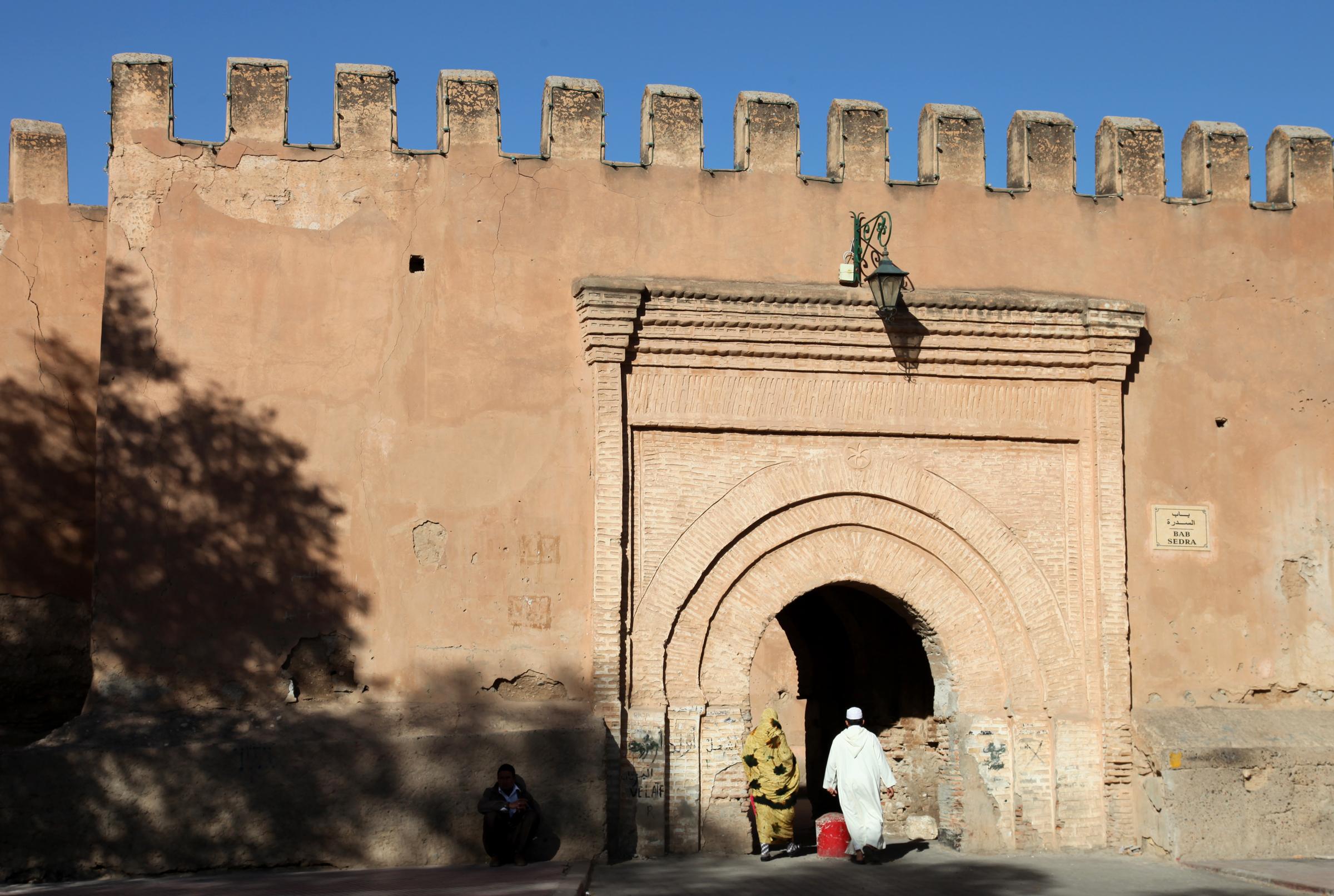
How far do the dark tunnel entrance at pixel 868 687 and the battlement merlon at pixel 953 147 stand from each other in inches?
109

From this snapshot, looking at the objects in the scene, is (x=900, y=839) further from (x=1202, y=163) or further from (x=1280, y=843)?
(x=1202, y=163)

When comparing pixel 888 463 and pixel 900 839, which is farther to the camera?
pixel 900 839

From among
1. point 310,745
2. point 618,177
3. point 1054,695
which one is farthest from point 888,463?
point 310,745

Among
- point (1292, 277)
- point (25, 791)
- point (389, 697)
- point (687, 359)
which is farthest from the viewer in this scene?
point (1292, 277)

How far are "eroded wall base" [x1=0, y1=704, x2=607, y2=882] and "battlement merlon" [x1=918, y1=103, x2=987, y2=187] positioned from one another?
4.23 m

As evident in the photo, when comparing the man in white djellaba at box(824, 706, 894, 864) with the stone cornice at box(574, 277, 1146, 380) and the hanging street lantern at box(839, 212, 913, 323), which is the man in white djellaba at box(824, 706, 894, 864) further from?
the hanging street lantern at box(839, 212, 913, 323)

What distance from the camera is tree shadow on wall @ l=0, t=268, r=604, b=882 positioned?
8.15m

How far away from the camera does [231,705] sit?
857cm

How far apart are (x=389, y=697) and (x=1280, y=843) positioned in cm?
557

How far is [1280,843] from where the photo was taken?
9.30 m

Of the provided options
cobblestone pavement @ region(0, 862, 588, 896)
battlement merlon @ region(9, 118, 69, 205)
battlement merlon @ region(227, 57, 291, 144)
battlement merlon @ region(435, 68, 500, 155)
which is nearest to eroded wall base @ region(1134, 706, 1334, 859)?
cobblestone pavement @ region(0, 862, 588, 896)

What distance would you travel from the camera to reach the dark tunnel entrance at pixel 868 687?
36.3ft

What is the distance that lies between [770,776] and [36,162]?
607cm

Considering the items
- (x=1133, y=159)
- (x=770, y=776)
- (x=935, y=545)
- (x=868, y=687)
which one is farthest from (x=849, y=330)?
(x=868, y=687)
